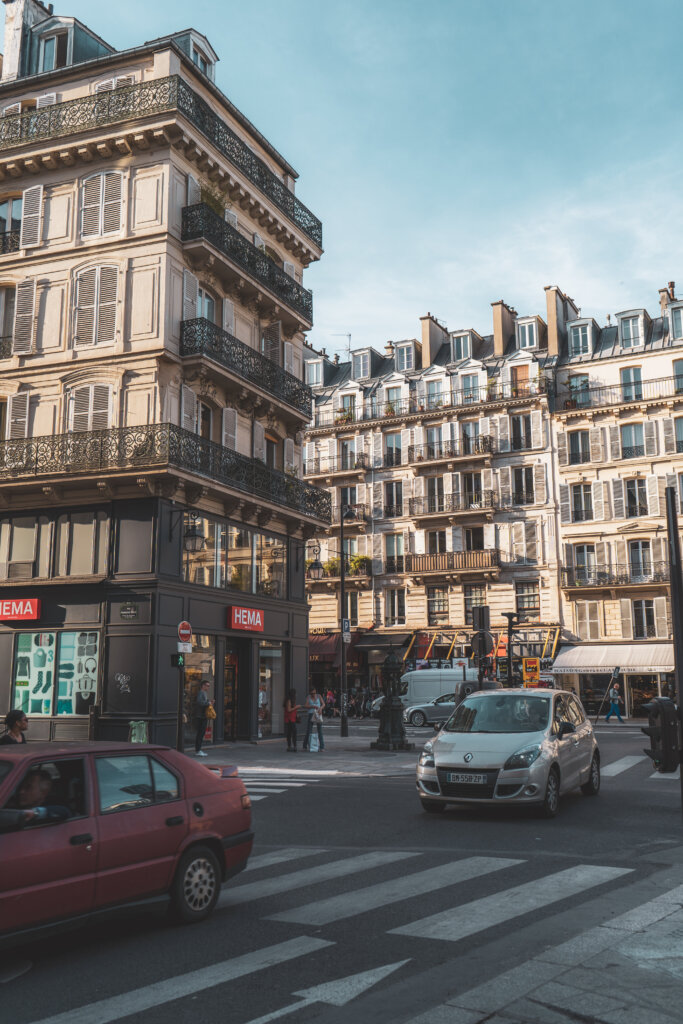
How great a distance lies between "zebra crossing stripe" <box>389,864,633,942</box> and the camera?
20.8 ft

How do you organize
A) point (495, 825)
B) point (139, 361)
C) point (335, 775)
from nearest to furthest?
point (495, 825) → point (335, 775) → point (139, 361)

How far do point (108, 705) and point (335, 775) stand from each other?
22.0ft

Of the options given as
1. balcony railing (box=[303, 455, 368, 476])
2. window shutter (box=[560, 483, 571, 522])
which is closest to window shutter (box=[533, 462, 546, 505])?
window shutter (box=[560, 483, 571, 522])

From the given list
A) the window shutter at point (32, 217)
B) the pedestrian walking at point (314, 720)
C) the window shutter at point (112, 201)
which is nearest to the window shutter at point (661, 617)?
the pedestrian walking at point (314, 720)

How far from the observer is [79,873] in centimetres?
578

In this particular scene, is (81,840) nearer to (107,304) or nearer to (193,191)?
(107,304)

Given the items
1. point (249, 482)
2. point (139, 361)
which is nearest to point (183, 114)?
point (139, 361)

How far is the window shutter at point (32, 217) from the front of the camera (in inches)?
992

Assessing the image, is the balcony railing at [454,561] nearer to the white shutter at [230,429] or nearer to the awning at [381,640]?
the awning at [381,640]

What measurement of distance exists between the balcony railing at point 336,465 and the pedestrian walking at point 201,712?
28.1 meters

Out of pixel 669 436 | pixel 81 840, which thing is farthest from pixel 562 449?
pixel 81 840

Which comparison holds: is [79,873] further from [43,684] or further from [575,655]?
[575,655]

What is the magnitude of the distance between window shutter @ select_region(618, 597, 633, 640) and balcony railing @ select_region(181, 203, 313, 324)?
21105 millimetres

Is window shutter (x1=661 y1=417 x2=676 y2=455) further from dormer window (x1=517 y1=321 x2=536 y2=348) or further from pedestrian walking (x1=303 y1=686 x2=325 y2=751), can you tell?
pedestrian walking (x1=303 y1=686 x2=325 y2=751)
